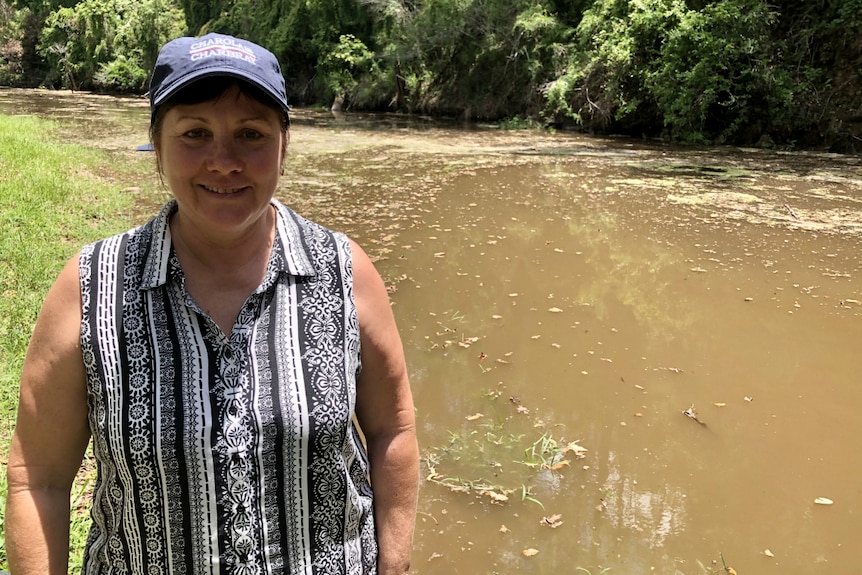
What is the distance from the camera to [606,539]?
8.99ft

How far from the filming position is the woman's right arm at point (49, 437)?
1.06 meters

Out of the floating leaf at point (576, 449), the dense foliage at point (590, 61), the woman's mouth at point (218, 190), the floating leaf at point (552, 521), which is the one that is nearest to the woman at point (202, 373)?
the woman's mouth at point (218, 190)

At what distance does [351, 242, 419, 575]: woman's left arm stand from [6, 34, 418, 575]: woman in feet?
0.22

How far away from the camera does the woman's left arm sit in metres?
1.25

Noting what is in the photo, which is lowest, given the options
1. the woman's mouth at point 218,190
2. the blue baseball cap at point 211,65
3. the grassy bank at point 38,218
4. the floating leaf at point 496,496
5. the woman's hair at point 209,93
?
the floating leaf at point 496,496

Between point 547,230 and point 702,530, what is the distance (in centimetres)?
480

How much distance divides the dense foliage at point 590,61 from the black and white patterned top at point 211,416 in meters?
15.6

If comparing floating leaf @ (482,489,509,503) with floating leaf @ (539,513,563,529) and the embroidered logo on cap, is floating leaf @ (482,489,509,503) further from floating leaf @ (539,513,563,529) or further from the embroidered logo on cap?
the embroidered logo on cap

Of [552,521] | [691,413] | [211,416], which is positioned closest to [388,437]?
[211,416]

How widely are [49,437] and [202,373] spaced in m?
0.29

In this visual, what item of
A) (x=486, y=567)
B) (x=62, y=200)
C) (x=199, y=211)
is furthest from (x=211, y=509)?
(x=62, y=200)


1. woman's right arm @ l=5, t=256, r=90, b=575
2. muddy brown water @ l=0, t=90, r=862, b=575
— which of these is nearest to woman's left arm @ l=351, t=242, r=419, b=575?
woman's right arm @ l=5, t=256, r=90, b=575

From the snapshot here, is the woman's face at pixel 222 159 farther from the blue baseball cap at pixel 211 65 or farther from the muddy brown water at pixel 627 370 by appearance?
the muddy brown water at pixel 627 370

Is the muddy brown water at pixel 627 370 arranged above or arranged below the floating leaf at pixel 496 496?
above
